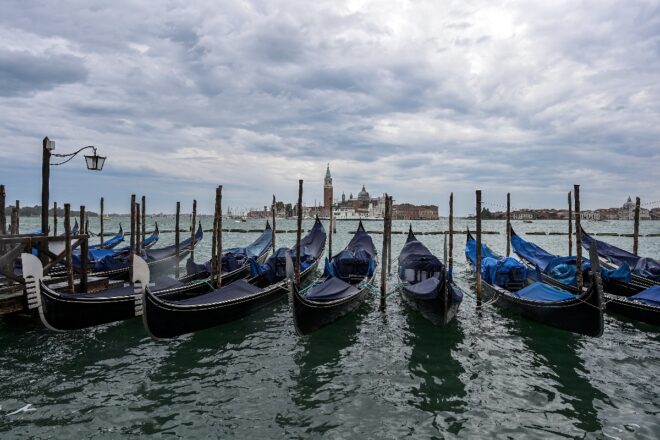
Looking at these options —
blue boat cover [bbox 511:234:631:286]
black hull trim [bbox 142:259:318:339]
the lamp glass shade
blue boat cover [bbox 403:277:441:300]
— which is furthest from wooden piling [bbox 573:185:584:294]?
the lamp glass shade

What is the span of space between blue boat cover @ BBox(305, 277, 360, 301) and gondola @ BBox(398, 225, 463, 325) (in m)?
1.40

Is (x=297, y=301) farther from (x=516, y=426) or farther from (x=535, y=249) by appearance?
(x=535, y=249)

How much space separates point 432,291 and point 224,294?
4.23 meters

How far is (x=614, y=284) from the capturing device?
10.4m

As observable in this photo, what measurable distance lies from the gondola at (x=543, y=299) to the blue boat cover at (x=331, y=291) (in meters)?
3.56

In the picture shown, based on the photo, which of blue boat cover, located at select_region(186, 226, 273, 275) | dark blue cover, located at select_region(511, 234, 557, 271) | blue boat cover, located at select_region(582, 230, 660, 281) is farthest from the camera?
dark blue cover, located at select_region(511, 234, 557, 271)

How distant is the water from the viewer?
4730 millimetres

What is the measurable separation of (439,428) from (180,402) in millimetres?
3162

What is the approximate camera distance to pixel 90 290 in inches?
367

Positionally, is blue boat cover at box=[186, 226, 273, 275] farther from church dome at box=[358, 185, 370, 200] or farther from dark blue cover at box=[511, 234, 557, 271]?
church dome at box=[358, 185, 370, 200]

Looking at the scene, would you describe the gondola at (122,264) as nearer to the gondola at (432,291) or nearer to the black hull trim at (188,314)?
the black hull trim at (188,314)

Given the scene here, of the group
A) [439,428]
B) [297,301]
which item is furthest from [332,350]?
[439,428]

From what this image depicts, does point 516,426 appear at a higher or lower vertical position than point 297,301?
lower

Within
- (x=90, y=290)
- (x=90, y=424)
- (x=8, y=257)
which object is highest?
(x=8, y=257)
